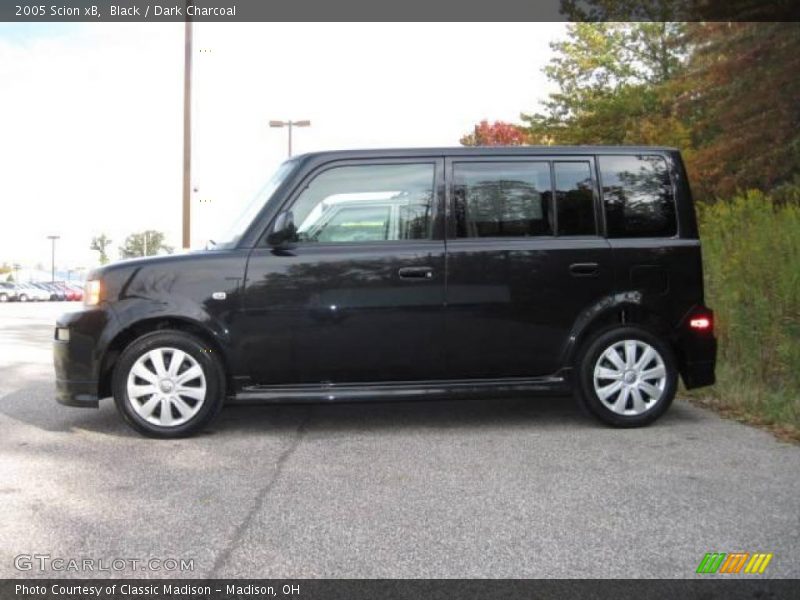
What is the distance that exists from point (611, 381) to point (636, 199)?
1309 millimetres

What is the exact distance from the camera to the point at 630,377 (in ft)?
17.3

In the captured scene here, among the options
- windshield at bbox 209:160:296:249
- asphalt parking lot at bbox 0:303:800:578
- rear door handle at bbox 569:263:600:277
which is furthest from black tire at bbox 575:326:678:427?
windshield at bbox 209:160:296:249

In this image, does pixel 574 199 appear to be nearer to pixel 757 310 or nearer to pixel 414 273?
pixel 414 273

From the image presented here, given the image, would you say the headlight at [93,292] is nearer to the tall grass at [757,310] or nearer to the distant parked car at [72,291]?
the tall grass at [757,310]

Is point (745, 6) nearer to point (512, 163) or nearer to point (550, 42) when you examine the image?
point (512, 163)

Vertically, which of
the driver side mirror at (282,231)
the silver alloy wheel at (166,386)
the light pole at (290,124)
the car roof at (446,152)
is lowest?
Answer: the silver alloy wheel at (166,386)

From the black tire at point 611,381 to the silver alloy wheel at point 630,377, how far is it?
0.01 metres

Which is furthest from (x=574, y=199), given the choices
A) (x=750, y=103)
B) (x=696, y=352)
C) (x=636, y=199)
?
(x=750, y=103)

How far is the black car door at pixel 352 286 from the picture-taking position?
16.5ft

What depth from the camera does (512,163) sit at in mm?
5316

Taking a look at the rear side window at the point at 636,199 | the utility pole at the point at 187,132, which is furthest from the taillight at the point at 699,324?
the utility pole at the point at 187,132

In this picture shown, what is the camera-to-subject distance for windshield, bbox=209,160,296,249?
5203 millimetres

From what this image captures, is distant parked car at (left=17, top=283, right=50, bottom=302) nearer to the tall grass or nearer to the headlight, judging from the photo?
the headlight

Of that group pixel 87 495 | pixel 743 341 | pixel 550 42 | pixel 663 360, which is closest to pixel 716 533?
pixel 663 360
